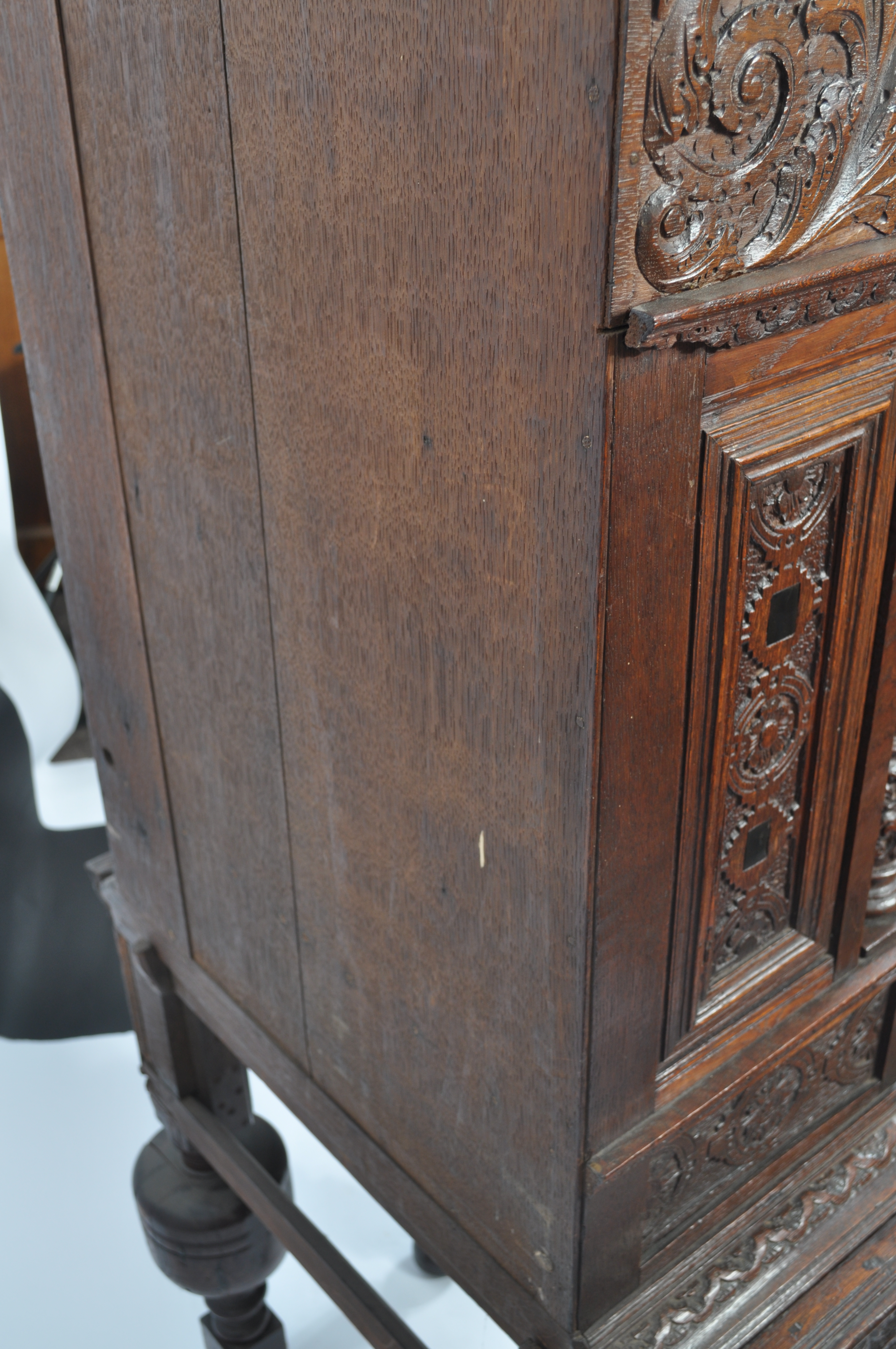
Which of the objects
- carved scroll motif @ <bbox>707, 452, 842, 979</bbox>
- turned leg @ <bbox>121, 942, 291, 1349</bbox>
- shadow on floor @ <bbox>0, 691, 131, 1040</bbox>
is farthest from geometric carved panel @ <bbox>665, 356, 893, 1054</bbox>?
shadow on floor @ <bbox>0, 691, 131, 1040</bbox>

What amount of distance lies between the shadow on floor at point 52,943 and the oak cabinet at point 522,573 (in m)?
1.26

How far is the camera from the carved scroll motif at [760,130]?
55cm

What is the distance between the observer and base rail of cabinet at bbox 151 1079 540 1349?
115 centimetres

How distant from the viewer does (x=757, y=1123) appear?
0.96 m

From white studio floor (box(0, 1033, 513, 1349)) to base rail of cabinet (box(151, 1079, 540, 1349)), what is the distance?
620mm

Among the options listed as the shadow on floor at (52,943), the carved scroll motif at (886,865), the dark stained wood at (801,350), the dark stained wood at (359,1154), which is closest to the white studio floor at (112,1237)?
the shadow on floor at (52,943)

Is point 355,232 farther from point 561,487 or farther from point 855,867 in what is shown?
point 855,867

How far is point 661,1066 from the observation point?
0.85 metres

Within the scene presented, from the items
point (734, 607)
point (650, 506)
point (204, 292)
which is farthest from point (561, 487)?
point (204, 292)

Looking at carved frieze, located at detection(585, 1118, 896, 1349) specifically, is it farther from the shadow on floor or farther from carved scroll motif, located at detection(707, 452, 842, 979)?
the shadow on floor

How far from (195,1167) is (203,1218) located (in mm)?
57

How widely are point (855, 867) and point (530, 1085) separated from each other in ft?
1.03

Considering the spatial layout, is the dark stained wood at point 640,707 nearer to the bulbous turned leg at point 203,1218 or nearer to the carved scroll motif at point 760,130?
the carved scroll motif at point 760,130

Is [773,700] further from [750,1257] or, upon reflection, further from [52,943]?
[52,943]
